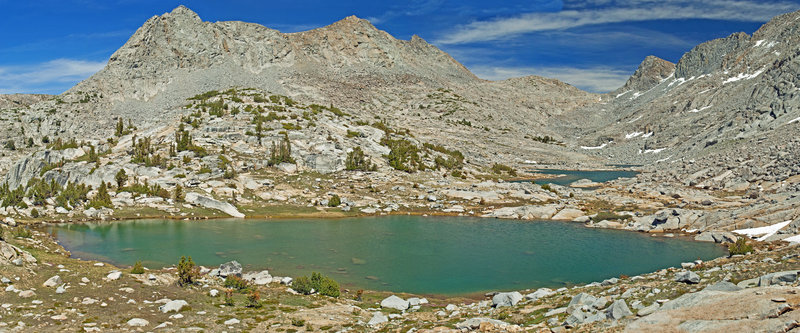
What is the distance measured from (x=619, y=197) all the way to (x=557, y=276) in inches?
1868

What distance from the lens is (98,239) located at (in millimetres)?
51875

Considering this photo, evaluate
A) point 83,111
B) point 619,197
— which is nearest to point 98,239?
point 619,197

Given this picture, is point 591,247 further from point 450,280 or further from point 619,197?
point 619,197

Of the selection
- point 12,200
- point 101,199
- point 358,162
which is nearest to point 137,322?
point 101,199

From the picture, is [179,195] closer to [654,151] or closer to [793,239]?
[793,239]

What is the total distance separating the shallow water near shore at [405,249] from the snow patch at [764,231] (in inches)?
164

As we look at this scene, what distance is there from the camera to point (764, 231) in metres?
47.3

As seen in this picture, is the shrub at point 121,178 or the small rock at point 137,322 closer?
the small rock at point 137,322

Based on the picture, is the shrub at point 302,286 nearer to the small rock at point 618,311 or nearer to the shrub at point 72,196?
the small rock at point 618,311

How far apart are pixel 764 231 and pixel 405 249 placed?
120ft

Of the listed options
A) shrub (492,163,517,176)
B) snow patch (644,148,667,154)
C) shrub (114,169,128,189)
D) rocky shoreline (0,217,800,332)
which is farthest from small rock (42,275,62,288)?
snow patch (644,148,667,154)

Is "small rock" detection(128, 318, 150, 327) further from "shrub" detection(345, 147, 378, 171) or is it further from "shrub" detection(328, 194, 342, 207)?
"shrub" detection(345, 147, 378, 171)

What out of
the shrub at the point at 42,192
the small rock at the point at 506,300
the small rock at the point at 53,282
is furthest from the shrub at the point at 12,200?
the small rock at the point at 506,300

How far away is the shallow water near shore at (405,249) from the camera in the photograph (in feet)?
130
